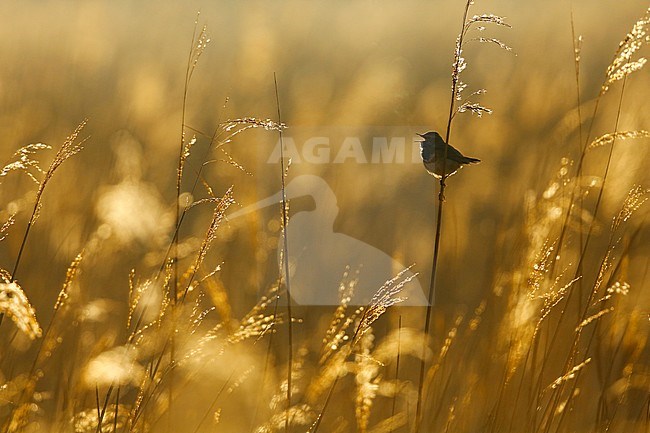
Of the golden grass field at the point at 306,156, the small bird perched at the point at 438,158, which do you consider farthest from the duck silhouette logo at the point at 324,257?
the small bird perched at the point at 438,158

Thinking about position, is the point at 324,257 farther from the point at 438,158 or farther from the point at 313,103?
the point at 438,158

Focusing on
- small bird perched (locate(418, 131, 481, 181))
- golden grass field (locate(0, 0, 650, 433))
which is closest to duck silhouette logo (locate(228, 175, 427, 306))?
golden grass field (locate(0, 0, 650, 433))

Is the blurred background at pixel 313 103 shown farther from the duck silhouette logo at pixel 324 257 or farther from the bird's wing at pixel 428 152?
the bird's wing at pixel 428 152

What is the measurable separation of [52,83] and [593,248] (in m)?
1.43

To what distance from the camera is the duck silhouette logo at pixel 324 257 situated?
163 cm

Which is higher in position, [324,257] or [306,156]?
[306,156]

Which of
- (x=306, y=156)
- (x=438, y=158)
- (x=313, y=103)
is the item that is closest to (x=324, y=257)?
(x=306, y=156)

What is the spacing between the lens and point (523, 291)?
4.41ft

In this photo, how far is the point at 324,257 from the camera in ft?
5.39

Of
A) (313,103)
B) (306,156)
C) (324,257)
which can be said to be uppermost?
(313,103)

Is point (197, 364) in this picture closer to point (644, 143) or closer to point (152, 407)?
point (152, 407)

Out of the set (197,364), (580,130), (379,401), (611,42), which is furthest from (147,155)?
(611,42)

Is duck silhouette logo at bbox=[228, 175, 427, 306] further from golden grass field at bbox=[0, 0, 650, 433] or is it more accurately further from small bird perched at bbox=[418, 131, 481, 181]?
small bird perched at bbox=[418, 131, 481, 181]

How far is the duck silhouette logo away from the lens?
1.63 metres
